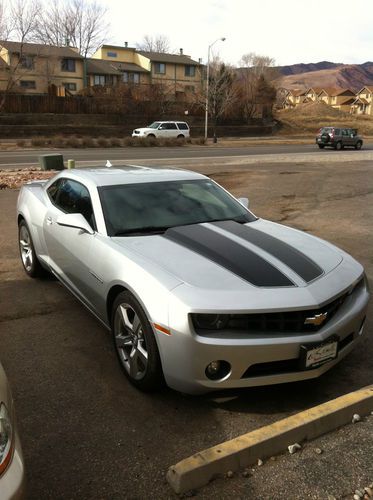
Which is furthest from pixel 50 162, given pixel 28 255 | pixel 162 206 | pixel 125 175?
pixel 162 206

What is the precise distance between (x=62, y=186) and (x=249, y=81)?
235 ft

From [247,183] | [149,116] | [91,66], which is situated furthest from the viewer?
[91,66]

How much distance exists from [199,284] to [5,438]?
1443 millimetres

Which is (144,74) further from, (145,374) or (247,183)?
(145,374)

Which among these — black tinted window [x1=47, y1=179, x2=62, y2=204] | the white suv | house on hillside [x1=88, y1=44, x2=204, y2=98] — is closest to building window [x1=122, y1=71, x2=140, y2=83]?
house on hillside [x1=88, y1=44, x2=204, y2=98]

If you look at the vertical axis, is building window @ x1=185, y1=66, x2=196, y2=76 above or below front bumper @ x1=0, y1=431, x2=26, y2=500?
above

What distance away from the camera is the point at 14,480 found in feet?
5.80

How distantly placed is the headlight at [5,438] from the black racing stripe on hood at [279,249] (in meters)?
2.00

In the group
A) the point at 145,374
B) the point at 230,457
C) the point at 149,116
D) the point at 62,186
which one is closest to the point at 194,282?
the point at 145,374

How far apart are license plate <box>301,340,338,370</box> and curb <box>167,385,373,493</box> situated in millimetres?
250

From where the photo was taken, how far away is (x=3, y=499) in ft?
5.49

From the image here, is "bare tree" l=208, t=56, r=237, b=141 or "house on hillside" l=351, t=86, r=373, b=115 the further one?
"house on hillside" l=351, t=86, r=373, b=115

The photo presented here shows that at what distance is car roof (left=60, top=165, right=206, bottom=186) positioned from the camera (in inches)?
171

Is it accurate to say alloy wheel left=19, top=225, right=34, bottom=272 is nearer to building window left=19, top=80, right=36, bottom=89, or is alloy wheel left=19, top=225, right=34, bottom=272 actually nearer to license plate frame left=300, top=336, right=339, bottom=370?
license plate frame left=300, top=336, right=339, bottom=370
